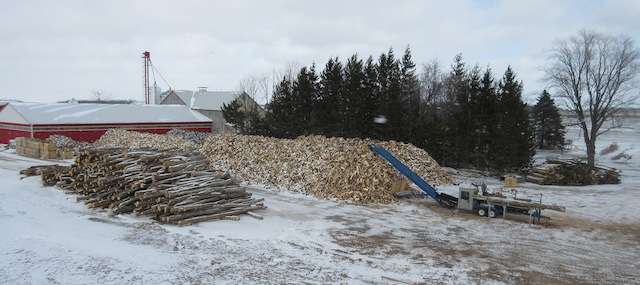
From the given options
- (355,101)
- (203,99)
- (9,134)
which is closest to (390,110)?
(355,101)

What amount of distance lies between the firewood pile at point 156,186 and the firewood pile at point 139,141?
1009 centimetres

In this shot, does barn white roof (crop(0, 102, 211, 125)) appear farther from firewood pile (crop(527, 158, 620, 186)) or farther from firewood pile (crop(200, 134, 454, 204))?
firewood pile (crop(527, 158, 620, 186))

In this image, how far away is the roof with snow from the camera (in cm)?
5200

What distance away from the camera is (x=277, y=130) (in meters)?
31.9

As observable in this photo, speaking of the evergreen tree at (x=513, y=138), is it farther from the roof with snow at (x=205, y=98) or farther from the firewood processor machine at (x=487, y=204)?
the roof with snow at (x=205, y=98)

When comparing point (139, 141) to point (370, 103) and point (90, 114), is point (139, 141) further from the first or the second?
point (370, 103)

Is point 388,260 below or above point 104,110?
below

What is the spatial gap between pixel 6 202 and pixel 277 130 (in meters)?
21.4

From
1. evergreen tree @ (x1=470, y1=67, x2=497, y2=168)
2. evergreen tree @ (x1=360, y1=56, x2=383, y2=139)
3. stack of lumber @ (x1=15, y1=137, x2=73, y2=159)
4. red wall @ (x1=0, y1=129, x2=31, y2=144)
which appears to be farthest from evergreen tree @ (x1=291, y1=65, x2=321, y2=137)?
red wall @ (x1=0, y1=129, x2=31, y2=144)

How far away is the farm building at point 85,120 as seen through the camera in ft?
101

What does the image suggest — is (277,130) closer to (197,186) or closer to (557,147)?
(197,186)

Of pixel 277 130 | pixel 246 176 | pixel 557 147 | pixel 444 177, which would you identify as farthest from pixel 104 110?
pixel 557 147

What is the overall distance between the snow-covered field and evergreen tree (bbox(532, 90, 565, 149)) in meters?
32.4

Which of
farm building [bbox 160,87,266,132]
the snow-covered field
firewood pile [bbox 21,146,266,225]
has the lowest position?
the snow-covered field
